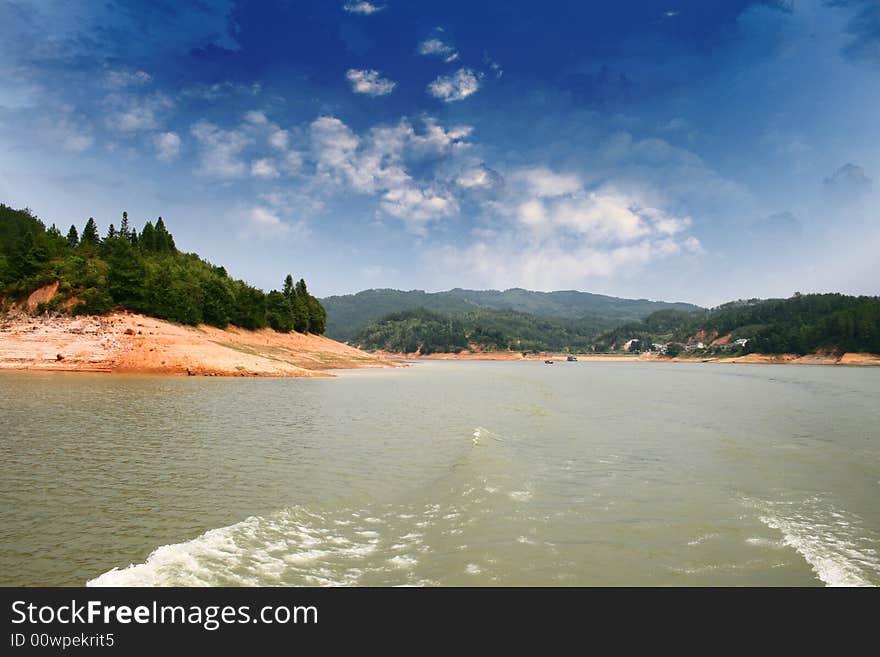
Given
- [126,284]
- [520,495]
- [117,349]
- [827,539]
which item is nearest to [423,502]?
[520,495]

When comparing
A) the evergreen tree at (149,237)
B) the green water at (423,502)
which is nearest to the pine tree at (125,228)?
the evergreen tree at (149,237)

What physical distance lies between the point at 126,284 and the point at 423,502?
2484 inches

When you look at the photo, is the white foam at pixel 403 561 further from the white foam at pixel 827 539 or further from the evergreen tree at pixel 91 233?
the evergreen tree at pixel 91 233

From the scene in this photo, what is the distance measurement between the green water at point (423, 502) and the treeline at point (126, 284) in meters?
44.2

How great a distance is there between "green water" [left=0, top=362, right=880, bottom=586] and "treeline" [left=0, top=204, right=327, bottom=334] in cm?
4422

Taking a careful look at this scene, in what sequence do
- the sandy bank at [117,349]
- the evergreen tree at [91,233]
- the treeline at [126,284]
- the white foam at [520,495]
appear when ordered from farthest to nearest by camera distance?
1. the evergreen tree at [91,233]
2. the treeline at [126,284]
3. the sandy bank at [117,349]
4. the white foam at [520,495]

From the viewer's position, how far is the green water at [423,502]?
700 cm

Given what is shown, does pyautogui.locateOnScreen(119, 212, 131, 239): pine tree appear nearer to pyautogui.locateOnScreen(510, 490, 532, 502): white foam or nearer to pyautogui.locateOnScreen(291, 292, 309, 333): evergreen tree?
pyautogui.locateOnScreen(291, 292, 309, 333): evergreen tree

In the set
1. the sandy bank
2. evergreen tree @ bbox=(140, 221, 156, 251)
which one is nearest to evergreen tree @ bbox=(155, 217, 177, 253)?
evergreen tree @ bbox=(140, 221, 156, 251)

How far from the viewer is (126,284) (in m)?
59.8

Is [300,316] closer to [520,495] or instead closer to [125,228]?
[125,228]
